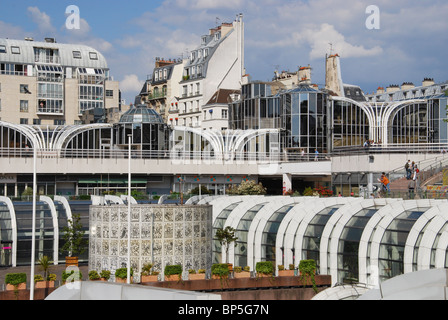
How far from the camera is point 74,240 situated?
48.9 metres

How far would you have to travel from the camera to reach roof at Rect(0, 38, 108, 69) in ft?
366

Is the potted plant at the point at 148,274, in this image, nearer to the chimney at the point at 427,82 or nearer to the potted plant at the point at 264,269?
the potted plant at the point at 264,269

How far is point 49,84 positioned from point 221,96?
2485 centimetres

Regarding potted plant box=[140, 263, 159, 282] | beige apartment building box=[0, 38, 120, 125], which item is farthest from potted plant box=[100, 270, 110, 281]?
beige apartment building box=[0, 38, 120, 125]

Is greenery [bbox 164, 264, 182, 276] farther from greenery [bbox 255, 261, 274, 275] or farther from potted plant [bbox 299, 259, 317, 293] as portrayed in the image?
potted plant [bbox 299, 259, 317, 293]

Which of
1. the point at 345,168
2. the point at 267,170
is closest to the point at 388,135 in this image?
the point at 267,170

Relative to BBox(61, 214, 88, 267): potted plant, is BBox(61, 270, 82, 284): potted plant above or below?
below

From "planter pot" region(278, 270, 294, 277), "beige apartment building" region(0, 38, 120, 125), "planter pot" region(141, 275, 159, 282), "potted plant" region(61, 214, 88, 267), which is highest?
"beige apartment building" region(0, 38, 120, 125)

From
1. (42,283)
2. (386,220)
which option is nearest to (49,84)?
(42,283)

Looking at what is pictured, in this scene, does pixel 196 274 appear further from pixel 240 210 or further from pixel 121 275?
pixel 240 210

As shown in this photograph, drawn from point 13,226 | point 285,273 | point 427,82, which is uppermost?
point 427,82

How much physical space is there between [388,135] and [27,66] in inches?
2100

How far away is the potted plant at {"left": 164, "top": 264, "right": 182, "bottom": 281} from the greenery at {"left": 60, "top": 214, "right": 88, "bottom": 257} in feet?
43.6
